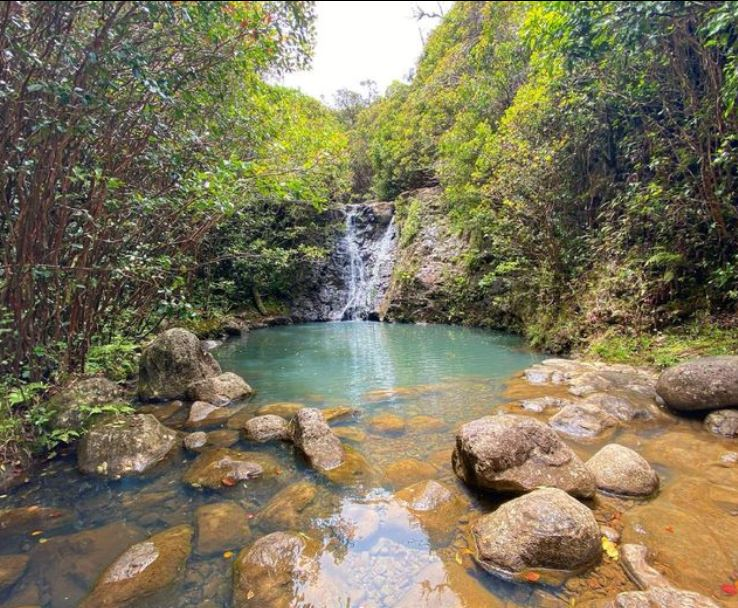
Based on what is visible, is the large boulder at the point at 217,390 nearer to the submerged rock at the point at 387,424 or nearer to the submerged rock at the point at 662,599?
the submerged rock at the point at 387,424

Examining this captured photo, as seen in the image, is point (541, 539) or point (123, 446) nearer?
point (541, 539)

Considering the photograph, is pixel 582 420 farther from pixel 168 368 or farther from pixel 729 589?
pixel 168 368

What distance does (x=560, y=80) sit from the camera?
7.95 metres

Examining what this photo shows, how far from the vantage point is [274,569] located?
261 cm

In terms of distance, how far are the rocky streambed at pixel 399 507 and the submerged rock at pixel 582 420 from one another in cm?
2

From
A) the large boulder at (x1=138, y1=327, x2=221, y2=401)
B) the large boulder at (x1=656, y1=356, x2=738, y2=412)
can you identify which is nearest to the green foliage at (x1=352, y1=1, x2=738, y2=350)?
the large boulder at (x1=656, y1=356, x2=738, y2=412)

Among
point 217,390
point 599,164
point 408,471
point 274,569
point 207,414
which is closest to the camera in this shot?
point 274,569

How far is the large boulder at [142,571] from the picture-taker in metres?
2.44

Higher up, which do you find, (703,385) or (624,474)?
(703,385)

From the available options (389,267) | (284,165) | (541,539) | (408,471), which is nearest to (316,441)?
(408,471)

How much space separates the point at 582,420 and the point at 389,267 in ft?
48.7

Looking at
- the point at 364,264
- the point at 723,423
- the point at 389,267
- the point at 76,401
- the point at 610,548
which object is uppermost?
the point at 364,264

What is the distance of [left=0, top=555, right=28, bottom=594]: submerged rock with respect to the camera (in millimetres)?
2581

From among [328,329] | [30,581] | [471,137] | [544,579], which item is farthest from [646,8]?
[328,329]
